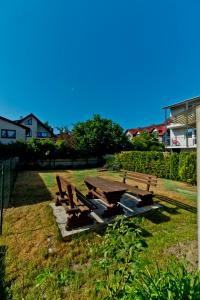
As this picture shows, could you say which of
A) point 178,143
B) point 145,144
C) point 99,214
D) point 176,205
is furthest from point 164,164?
point 145,144

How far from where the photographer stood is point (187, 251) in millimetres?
3402

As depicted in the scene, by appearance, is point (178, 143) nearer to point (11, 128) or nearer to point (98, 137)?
point (98, 137)

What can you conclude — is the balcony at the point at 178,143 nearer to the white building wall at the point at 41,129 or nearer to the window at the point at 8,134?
the window at the point at 8,134

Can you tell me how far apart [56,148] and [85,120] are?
691cm

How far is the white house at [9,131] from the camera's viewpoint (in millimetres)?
27234

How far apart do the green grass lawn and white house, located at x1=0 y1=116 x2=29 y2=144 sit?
24.9m

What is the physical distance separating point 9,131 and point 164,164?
24.4 metres

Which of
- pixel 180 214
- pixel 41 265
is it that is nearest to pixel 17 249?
pixel 41 265

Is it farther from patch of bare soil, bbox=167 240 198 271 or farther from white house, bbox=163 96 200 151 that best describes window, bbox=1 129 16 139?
patch of bare soil, bbox=167 240 198 271

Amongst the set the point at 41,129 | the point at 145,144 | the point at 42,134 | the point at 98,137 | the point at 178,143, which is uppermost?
the point at 41,129

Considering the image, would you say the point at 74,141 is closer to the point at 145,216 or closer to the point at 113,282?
the point at 145,216

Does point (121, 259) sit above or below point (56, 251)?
above

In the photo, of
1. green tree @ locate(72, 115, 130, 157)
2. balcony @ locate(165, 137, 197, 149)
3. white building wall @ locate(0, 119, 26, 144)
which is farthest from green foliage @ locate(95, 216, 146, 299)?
white building wall @ locate(0, 119, 26, 144)

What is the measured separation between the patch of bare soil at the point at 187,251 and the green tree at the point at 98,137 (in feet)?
65.0
